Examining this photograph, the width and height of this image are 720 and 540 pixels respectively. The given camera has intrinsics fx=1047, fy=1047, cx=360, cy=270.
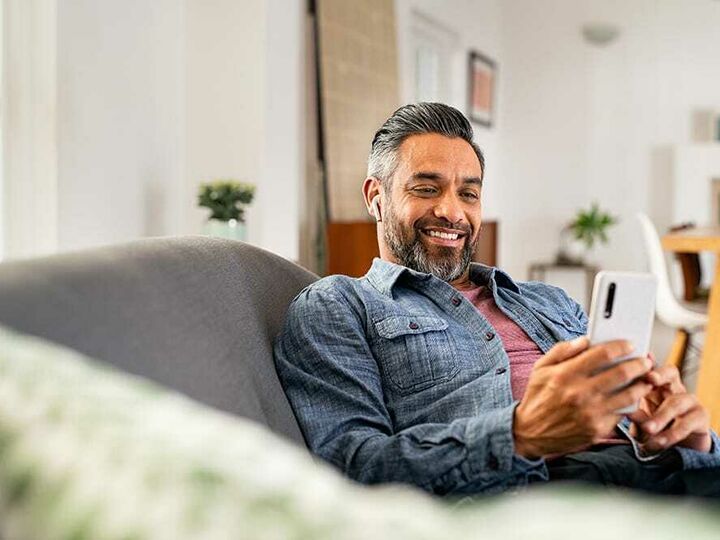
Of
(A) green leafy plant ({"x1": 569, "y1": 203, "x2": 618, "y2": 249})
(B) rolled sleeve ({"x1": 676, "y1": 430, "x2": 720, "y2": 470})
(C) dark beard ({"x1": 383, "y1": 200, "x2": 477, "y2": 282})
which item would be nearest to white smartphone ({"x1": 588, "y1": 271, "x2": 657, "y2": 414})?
(B) rolled sleeve ({"x1": 676, "y1": 430, "x2": 720, "y2": 470})

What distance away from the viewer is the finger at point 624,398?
1.22 meters

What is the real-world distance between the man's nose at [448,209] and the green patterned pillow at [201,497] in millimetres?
1704

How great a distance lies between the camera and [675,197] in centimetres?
867

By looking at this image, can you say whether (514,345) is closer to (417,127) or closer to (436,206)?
(436,206)

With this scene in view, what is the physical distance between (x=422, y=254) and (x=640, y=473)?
597 mm

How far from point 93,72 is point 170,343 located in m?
2.72

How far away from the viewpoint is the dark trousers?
4.72 feet

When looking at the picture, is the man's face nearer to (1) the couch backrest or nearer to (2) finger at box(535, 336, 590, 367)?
(1) the couch backrest

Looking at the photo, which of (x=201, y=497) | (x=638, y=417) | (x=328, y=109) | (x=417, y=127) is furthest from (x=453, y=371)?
(x=328, y=109)

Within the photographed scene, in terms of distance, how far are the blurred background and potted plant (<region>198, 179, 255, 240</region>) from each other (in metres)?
0.26

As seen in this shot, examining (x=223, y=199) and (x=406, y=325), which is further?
(x=223, y=199)

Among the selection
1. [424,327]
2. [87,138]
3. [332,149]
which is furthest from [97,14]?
[424,327]

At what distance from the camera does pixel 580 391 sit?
1216 mm

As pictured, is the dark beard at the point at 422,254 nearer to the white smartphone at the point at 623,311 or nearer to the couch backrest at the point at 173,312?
the couch backrest at the point at 173,312
